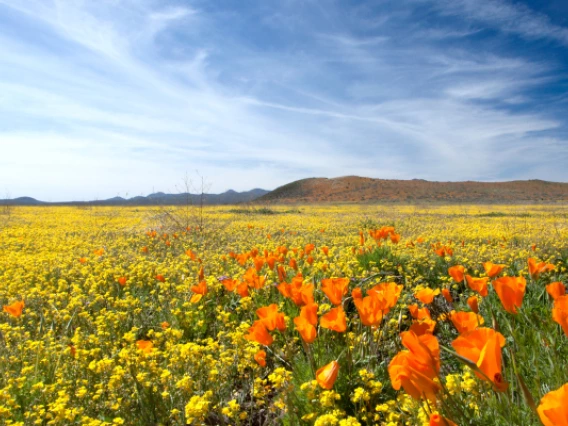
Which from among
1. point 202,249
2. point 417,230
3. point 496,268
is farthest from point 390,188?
point 496,268

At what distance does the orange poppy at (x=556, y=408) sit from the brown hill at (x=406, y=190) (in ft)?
153

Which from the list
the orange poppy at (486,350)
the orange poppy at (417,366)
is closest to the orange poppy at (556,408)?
the orange poppy at (486,350)

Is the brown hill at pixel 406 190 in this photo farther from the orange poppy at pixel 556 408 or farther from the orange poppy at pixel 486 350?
the orange poppy at pixel 556 408

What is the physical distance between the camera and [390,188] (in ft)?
179

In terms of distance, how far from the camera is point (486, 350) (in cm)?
88

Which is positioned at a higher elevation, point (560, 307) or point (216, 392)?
point (560, 307)

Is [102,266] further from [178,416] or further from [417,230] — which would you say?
[417,230]

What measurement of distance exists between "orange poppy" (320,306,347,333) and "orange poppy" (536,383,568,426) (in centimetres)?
92

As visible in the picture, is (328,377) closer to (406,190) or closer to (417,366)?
(417,366)

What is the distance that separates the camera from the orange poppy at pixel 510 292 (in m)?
1.45

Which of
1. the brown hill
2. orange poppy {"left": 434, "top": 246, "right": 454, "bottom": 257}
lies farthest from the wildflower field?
the brown hill

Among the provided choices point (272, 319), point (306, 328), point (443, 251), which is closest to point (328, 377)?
point (306, 328)

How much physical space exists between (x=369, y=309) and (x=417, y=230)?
918 centimetres

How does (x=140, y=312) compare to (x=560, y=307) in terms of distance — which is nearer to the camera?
(x=560, y=307)
